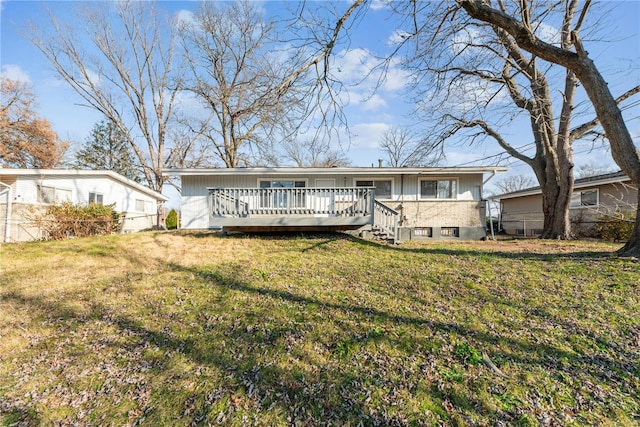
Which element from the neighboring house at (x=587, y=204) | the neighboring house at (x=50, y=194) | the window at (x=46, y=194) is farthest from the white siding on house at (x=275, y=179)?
the window at (x=46, y=194)

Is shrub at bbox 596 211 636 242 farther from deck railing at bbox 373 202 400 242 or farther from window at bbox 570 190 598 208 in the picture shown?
deck railing at bbox 373 202 400 242

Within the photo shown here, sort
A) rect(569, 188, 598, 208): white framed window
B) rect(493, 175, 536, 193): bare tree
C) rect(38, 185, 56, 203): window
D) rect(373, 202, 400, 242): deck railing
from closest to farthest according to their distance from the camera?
rect(373, 202, 400, 242): deck railing, rect(38, 185, 56, 203): window, rect(569, 188, 598, 208): white framed window, rect(493, 175, 536, 193): bare tree

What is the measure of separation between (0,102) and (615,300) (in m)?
33.2

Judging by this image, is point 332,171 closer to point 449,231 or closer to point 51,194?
point 449,231

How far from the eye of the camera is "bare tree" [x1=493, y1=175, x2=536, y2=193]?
4606 centimetres

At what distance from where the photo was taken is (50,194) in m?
11.8

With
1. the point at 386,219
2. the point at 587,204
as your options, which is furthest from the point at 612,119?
the point at 587,204

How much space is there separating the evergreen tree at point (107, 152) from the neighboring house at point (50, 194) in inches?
491

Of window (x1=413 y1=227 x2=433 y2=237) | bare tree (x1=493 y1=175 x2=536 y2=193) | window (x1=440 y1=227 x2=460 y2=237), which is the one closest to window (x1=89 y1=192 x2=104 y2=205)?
window (x1=413 y1=227 x2=433 y2=237)

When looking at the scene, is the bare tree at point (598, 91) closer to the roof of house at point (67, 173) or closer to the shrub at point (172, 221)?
the roof of house at point (67, 173)

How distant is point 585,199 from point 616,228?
4097mm

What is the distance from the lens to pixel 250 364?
2.90m

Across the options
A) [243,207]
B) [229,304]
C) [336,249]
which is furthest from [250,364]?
[243,207]

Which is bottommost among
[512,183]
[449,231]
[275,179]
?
[449,231]
